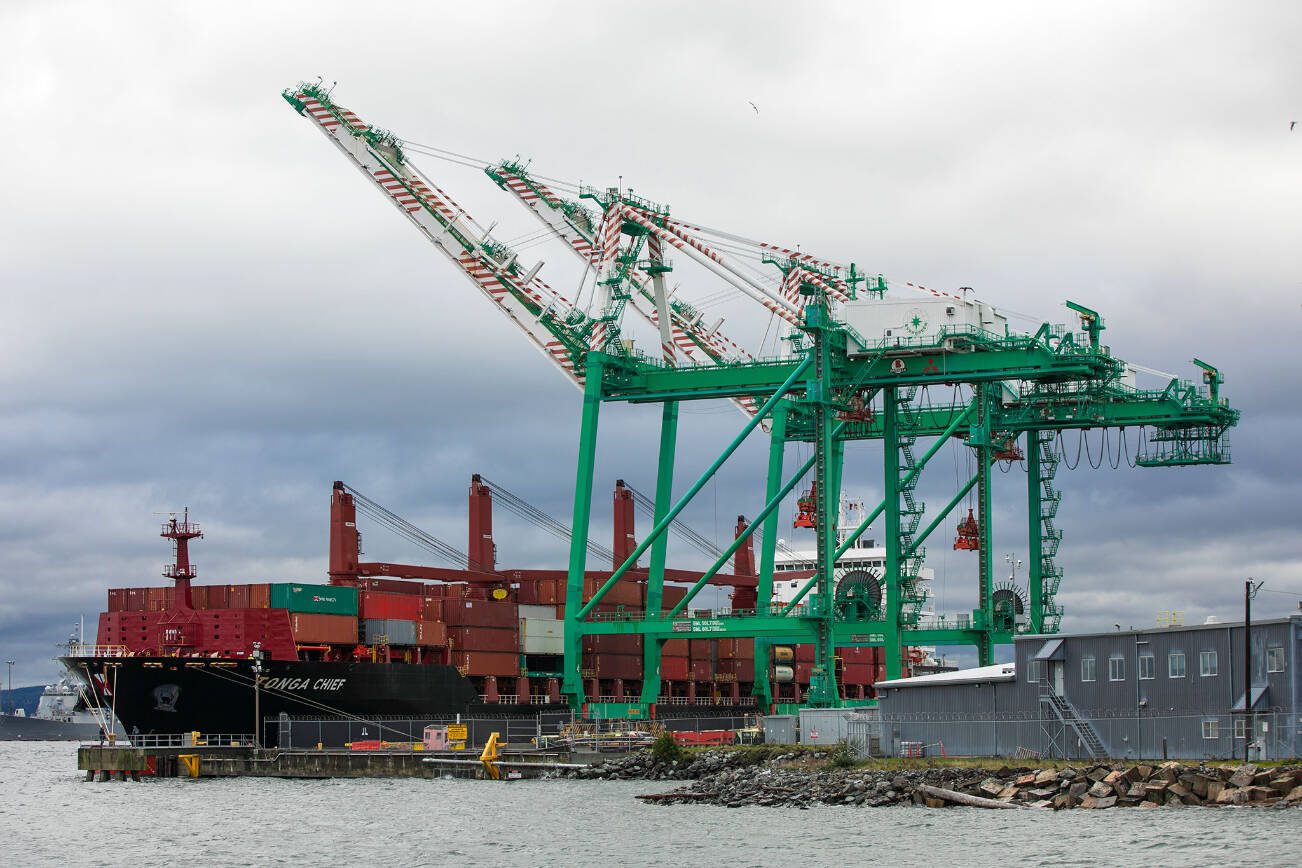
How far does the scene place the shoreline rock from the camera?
35906mm

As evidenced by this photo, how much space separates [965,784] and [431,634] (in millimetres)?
26704

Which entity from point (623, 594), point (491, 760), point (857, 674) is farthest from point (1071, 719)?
point (857, 674)

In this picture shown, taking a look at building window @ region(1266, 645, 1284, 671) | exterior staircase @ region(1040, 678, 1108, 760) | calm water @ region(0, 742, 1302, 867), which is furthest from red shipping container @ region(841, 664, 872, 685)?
building window @ region(1266, 645, 1284, 671)

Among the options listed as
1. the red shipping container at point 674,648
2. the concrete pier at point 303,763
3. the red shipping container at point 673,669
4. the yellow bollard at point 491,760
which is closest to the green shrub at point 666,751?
the concrete pier at point 303,763

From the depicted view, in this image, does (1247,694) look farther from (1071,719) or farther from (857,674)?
(857,674)

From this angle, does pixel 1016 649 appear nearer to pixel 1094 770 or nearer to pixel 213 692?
pixel 1094 770

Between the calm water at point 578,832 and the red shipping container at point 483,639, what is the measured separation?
1287cm

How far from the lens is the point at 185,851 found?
37.1 m

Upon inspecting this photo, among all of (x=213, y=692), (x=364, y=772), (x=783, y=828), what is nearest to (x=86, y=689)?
(x=213, y=692)

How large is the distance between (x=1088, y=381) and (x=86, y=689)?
3415 centimetres

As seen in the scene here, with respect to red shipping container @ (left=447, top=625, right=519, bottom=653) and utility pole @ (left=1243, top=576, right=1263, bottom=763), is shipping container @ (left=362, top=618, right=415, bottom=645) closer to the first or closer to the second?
red shipping container @ (left=447, top=625, right=519, bottom=653)

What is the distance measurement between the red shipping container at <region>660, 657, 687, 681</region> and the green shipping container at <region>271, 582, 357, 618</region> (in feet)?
48.2

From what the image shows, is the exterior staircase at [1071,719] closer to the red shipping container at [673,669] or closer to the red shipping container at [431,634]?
the red shipping container at [431,634]

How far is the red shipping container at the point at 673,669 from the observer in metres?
70.7
